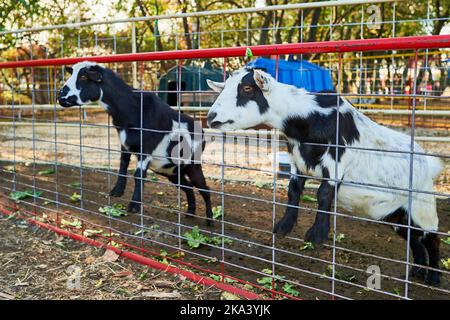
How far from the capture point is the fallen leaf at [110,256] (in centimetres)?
354

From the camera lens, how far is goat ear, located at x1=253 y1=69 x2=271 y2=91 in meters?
2.56

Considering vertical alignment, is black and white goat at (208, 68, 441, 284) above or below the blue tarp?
below

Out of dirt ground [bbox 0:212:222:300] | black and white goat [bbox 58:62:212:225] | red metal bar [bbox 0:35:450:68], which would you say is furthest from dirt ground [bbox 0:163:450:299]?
red metal bar [bbox 0:35:450:68]

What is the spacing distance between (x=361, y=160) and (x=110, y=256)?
2.01 meters

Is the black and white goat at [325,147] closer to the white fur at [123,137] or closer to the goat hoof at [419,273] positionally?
the goat hoof at [419,273]

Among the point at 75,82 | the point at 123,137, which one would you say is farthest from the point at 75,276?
the point at 75,82

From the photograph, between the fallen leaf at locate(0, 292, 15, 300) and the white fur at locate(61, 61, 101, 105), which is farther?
the white fur at locate(61, 61, 101, 105)

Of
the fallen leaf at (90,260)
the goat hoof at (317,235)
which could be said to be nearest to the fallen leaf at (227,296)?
the goat hoof at (317,235)

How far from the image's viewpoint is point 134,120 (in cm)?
442

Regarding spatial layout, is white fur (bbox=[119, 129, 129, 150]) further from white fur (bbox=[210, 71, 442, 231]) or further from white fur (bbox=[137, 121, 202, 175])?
white fur (bbox=[210, 71, 442, 231])

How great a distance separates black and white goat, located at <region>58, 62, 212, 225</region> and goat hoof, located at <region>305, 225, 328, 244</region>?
6.34 ft

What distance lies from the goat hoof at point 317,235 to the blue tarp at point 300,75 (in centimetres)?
374

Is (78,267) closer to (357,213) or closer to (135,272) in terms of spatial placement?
(135,272)

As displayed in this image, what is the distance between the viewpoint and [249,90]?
2.66 m
